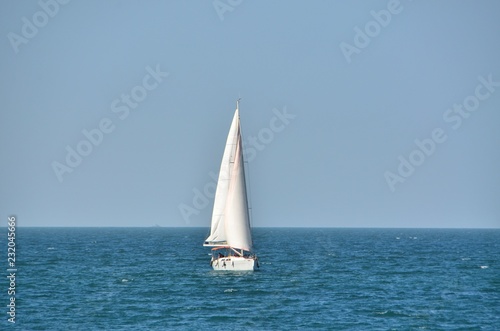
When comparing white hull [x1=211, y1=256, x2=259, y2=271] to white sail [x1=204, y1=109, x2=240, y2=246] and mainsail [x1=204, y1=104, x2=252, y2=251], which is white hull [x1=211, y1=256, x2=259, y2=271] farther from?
white sail [x1=204, y1=109, x2=240, y2=246]

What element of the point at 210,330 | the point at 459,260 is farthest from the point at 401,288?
the point at 459,260

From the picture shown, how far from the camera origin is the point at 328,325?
6122 centimetres

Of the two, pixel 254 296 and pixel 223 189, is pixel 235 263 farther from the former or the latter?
pixel 254 296

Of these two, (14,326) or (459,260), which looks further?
(459,260)

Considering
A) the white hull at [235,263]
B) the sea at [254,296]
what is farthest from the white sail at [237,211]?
the sea at [254,296]

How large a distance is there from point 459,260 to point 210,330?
7682 centimetres

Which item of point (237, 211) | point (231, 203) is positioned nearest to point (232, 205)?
point (231, 203)

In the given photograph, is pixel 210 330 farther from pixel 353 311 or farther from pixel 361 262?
pixel 361 262

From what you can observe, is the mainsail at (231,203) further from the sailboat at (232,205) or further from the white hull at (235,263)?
the white hull at (235,263)

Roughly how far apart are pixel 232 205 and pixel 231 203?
0.78 feet

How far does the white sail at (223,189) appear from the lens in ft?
299

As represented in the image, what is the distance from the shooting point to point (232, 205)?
91812mm

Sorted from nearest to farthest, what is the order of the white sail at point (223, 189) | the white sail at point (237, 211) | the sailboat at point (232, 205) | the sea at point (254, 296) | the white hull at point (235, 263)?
the sea at point (254, 296), the white sail at point (223, 189), the sailboat at point (232, 205), the white sail at point (237, 211), the white hull at point (235, 263)

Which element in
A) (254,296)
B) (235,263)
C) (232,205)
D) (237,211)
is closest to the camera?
(254,296)
